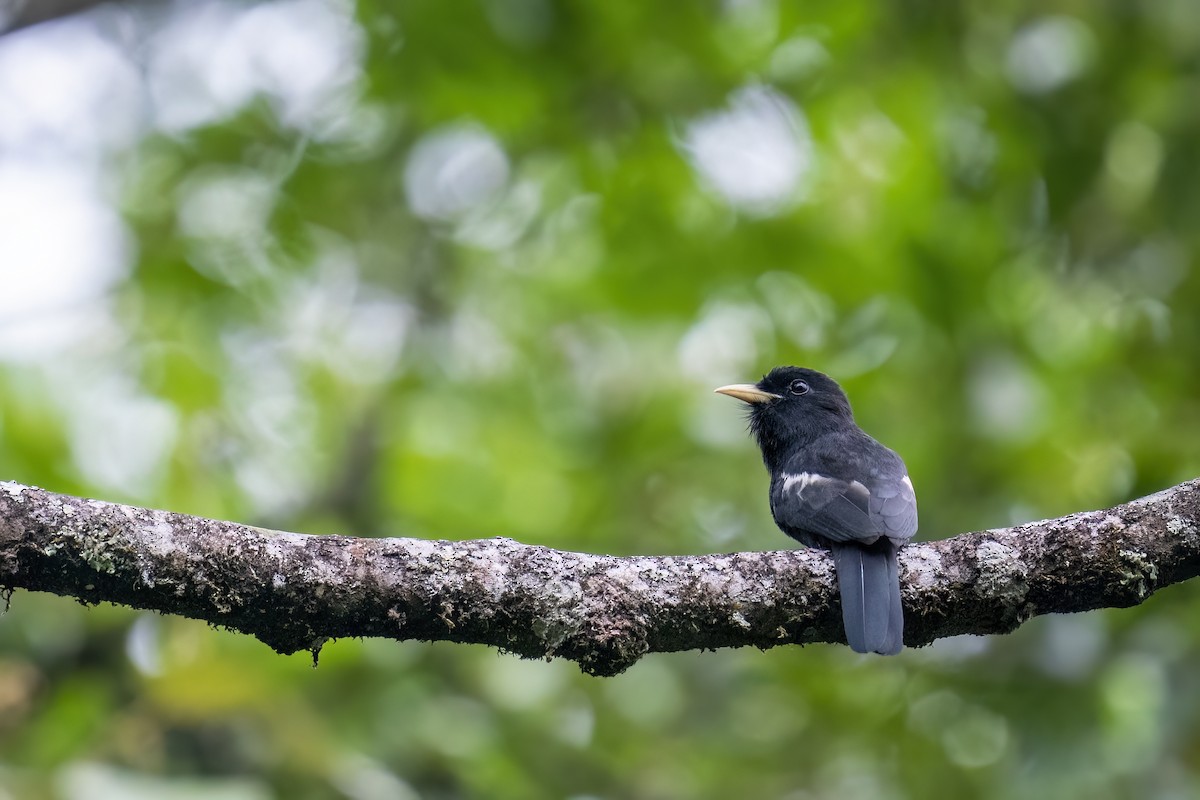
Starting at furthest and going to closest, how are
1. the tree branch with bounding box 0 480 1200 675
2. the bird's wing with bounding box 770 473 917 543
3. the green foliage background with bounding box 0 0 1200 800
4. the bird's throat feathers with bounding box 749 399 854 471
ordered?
the bird's throat feathers with bounding box 749 399 854 471 → the green foliage background with bounding box 0 0 1200 800 → the bird's wing with bounding box 770 473 917 543 → the tree branch with bounding box 0 480 1200 675

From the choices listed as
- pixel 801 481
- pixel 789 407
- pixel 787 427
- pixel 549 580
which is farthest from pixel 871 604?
pixel 789 407

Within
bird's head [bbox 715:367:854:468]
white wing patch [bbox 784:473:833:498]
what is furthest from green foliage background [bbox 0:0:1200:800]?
white wing patch [bbox 784:473:833:498]

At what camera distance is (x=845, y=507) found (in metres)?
3.77

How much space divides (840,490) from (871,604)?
1104 millimetres

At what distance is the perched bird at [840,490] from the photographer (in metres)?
2.91

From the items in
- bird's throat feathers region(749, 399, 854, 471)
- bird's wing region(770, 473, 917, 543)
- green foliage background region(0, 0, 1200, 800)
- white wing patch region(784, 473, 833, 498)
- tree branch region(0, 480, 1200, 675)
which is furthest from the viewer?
bird's throat feathers region(749, 399, 854, 471)

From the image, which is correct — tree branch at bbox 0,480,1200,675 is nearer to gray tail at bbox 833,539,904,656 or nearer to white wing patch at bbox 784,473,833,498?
gray tail at bbox 833,539,904,656

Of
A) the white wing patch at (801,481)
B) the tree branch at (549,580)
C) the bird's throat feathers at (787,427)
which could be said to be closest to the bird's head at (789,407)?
the bird's throat feathers at (787,427)

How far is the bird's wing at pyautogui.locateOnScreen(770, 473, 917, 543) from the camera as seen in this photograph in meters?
3.52

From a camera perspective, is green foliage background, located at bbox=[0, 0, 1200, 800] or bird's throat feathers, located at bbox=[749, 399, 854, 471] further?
bird's throat feathers, located at bbox=[749, 399, 854, 471]

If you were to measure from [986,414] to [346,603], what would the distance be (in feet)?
12.2

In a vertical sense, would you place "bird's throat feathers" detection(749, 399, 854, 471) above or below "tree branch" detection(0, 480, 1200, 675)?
above

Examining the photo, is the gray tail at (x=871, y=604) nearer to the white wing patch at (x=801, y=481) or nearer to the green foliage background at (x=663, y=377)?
the white wing patch at (x=801, y=481)

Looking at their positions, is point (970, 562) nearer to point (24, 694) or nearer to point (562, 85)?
point (562, 85)
